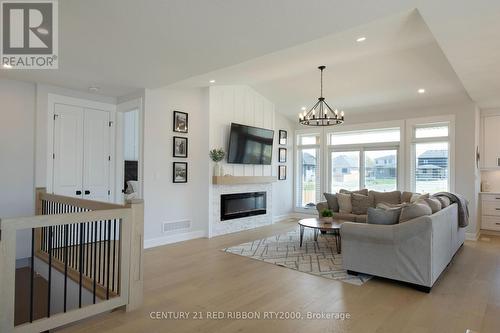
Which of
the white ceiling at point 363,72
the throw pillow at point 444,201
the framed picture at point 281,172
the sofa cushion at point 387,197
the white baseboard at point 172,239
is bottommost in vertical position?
the white baseboard at point 172,239

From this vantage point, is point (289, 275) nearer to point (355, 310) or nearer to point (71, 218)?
point (355, 310)

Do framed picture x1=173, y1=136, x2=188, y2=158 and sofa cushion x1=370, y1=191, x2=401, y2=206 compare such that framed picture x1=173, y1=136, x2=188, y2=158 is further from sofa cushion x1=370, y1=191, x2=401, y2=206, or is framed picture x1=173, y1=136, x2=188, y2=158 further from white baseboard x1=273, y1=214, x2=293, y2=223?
sofa cushion x1=370, y1=191, x2=401, y2=206

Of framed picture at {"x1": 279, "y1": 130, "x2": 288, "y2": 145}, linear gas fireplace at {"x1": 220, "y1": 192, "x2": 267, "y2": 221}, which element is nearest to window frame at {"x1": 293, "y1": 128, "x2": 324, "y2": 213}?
framed picture at {"x1": 279, "y1": 130, "x2": 288, "y2": 145}

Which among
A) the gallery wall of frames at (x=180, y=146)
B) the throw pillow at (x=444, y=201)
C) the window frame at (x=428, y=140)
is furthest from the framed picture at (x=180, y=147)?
the window frame at (x=428, y=140)

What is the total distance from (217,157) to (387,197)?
3583 mm

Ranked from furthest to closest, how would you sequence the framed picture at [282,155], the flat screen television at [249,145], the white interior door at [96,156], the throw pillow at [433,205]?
1. the framed picture at [282,155]
2. the flat screen television at [249,145]
3. the white interior door at [96,156]
4. the throw pillow at [433,205]

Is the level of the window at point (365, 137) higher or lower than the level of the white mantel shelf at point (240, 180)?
higher

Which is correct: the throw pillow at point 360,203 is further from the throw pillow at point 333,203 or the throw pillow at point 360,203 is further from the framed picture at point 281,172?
the framed picture at point 281,172

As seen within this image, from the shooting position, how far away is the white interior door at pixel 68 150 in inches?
199

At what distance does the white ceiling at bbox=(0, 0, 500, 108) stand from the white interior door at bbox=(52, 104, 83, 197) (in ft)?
1.90

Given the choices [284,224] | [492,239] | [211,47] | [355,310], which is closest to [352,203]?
[284,224]

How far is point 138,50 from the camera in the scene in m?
3.49

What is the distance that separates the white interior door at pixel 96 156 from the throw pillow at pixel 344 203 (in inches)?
182

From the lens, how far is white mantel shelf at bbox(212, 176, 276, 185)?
597 centimetres
